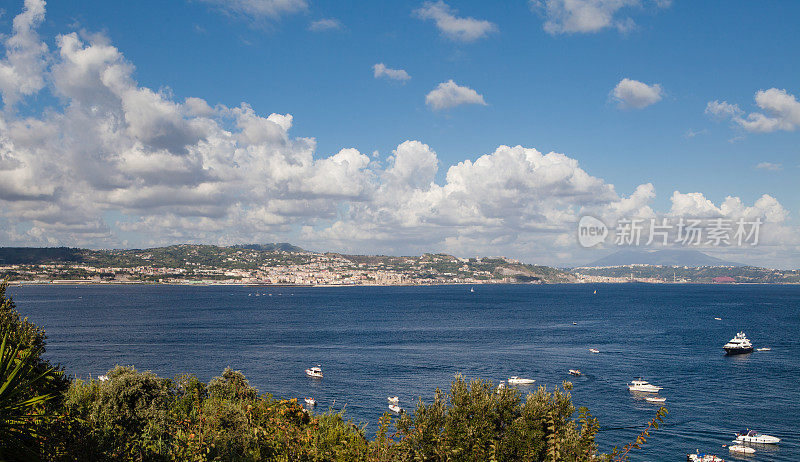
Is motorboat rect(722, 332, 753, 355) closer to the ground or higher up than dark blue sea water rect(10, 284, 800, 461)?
higher up

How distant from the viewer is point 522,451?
2181 cm

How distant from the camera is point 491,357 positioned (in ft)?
325

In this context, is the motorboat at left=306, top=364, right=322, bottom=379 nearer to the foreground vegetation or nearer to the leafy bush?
the foreground vegetation

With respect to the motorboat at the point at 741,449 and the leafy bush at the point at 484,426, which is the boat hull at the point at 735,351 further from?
the leafy bush at the point at 484,426

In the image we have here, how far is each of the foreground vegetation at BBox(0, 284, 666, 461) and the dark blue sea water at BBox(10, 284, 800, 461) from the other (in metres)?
30.1

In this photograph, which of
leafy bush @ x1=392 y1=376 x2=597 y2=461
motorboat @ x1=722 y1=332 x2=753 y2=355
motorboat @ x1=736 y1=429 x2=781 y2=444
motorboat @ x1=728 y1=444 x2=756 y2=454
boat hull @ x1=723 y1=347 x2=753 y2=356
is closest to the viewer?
leafy bush @ x1=392 y1=376 x2=597 y2=461

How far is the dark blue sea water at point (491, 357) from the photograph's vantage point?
61.6 metres

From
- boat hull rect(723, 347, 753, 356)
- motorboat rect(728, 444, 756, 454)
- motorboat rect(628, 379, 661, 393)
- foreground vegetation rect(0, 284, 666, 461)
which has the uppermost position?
foreground vegetation rect(0, 284, 666, 461)

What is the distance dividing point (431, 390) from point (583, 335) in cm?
7353

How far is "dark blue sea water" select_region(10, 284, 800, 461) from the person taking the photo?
61562 millimetres

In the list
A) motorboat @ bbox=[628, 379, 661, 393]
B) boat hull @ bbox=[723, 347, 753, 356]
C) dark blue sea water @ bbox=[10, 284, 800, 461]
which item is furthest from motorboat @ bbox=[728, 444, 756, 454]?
boat hull @ bbox=[723, 347, 753, 356]

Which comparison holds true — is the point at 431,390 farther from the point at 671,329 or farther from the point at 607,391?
the point at 671,329

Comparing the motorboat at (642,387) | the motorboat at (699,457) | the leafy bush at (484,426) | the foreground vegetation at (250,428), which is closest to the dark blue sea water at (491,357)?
the motorboat at (699,457)

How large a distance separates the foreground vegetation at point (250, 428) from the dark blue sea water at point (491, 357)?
30105mm
